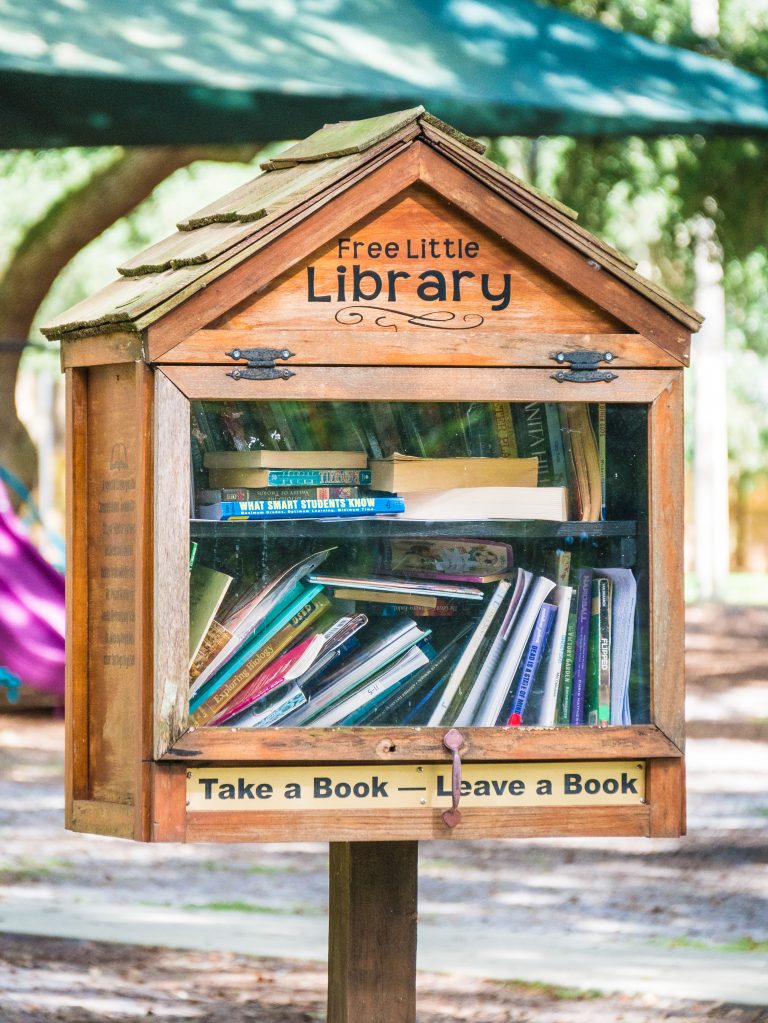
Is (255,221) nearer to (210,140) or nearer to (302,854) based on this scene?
(302,854)

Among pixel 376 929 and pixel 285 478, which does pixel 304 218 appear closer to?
pixel 285 478

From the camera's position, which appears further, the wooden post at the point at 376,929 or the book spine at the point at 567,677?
the wooden post at the point at 376,929

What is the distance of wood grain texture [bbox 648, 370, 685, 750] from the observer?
Result: 281cm

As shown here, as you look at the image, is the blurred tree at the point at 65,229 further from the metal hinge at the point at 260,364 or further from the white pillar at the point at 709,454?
the white pillar at the point at 709,454

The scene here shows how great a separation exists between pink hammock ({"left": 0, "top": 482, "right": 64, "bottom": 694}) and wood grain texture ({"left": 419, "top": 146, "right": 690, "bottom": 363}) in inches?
277

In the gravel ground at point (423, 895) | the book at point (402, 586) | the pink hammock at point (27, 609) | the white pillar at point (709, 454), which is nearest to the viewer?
the book at point (402, 586)

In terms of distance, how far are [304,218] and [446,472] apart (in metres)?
0.52

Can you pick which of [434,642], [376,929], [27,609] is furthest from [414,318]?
[27,609]

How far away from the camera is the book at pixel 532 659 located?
286cm

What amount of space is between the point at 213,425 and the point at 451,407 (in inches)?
16.7

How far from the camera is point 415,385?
8.98 feet

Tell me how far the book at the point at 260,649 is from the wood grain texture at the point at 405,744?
104 mm

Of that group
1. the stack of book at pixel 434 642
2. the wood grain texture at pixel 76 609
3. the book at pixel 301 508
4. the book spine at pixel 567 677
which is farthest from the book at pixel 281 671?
the book spine at pixel 567 677

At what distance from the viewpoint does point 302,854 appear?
21.9ft
